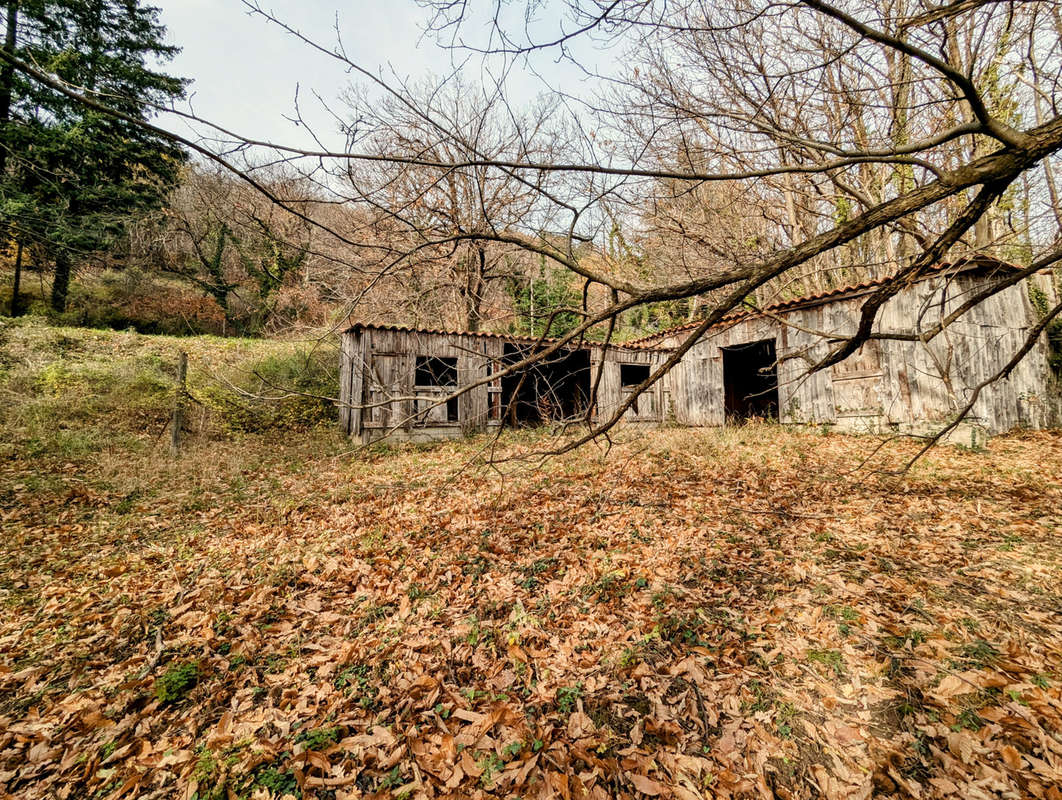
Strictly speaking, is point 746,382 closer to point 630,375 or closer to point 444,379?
point 630,375

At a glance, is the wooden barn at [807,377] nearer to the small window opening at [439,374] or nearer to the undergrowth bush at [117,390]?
the small window opening at [439,374]

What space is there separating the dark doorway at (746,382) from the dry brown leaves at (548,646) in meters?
7.75

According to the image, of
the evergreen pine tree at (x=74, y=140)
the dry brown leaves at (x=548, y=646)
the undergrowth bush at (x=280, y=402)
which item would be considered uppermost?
the evergreen pine tree at (x=74, y=140)

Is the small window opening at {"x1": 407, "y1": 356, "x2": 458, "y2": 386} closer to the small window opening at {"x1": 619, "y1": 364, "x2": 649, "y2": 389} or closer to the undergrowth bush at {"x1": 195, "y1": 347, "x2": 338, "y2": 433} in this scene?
the undergrowth bush at {"x1": 195, "y1": 347, "x2": 338, "y2": 433}

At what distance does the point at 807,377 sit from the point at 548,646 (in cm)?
735

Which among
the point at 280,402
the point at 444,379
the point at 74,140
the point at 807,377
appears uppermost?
the point at 74,140

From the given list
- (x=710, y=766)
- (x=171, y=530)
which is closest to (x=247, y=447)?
(x=171, y=530)

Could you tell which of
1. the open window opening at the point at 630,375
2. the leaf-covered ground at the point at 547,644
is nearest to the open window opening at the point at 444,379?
the open window opening at the point at 630,375

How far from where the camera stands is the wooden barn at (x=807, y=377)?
9.11 m

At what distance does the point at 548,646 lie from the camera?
366cm

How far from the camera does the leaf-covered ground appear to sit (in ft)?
8.35

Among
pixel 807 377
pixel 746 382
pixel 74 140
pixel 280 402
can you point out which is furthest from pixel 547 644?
pixel 74 140

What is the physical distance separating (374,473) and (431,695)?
619cm

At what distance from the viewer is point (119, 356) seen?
13711 mm
